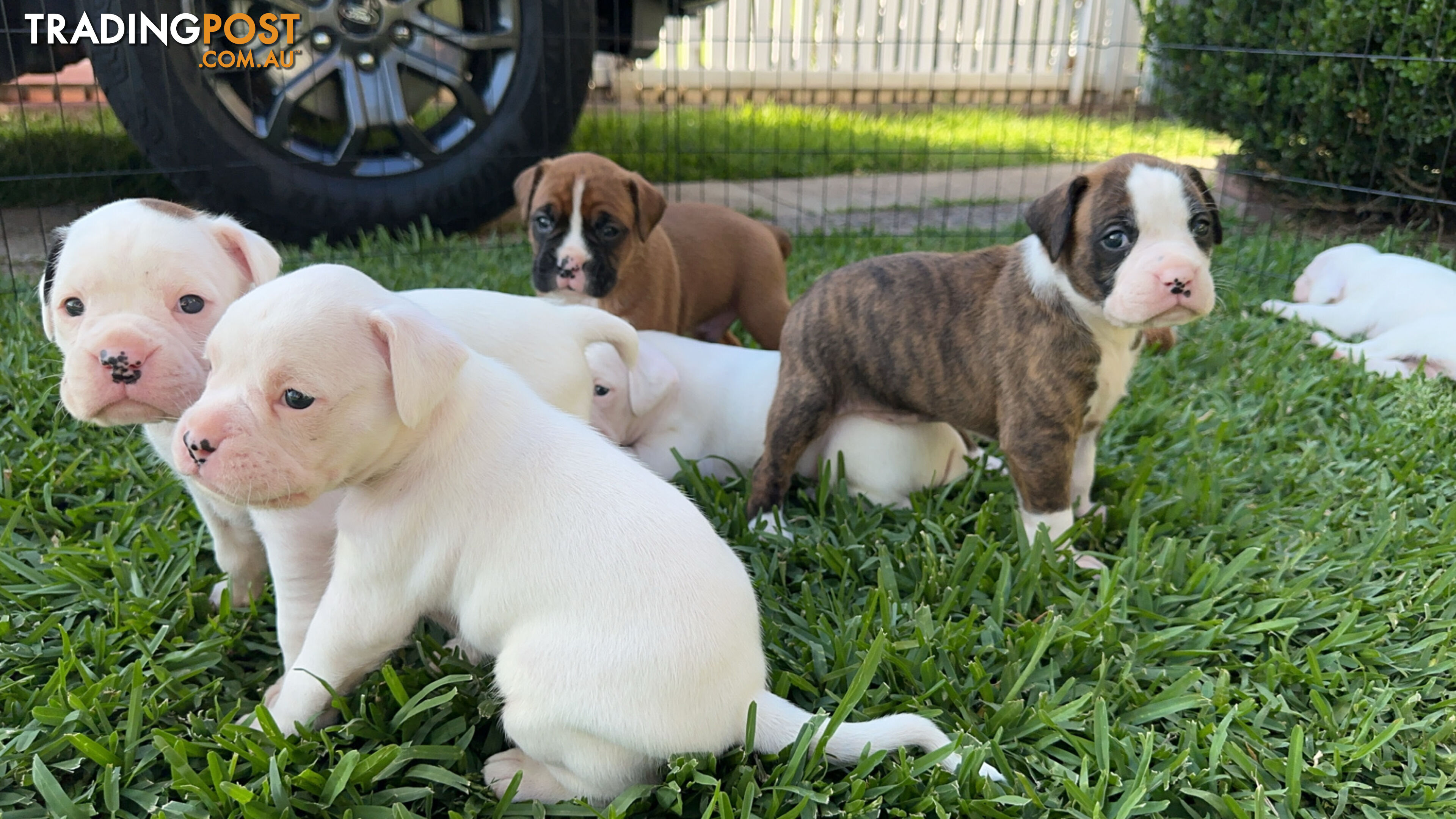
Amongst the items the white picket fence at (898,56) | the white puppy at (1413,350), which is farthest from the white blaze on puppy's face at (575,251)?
the white picket fence at (898,56)

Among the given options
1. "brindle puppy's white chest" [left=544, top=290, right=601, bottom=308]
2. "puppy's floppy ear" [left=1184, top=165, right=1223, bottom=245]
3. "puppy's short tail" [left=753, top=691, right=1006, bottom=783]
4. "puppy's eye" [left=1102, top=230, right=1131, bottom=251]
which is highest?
"puppy's floppy ear" [left=1184, top=165, right=1223, bottom=245]

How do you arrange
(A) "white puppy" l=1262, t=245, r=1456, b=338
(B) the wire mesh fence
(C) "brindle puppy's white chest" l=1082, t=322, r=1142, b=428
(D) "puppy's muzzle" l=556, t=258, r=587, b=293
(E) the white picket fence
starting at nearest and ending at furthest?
(C) "brindle puppy's white chest" l=1082, t=322, r=1142, b=428 < (D) "puppy's muzzle" l=556, t=258, r=587, b=293 < (A) "white puppy" l=1262, t=245, r=1456, b=338 < (B) the wire mesh fence < (E) the white picket fence

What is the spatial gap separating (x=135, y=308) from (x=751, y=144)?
24.9 ft

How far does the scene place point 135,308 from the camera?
96.7 inches

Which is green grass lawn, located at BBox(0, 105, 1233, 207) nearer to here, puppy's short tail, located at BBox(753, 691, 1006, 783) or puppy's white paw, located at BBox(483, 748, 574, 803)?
puppy's white paw, located at BBox(483, 748, 574, 803)

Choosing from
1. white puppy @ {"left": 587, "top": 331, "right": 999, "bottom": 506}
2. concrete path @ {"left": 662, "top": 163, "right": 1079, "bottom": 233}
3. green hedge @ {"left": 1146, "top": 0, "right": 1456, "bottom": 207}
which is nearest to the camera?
white puppy @ {"left": 587, "top": 331, "right": 999, "bottom": 506}

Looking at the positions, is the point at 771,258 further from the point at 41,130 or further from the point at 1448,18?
the point at 41,130

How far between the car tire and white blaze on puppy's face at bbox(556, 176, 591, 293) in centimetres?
210

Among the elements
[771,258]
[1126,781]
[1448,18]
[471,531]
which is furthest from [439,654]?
[1448,18]

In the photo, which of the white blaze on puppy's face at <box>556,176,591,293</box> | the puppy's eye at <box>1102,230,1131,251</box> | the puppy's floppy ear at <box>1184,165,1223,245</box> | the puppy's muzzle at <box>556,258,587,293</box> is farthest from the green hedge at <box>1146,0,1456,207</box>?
the puppy's muzzle at <box>556,258,587,293</box>

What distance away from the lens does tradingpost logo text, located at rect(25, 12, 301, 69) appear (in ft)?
18.0

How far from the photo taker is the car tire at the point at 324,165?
5617 mm

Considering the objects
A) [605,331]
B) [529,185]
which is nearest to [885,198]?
[529,185]

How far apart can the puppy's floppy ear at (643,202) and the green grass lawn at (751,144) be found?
278 centimetres
